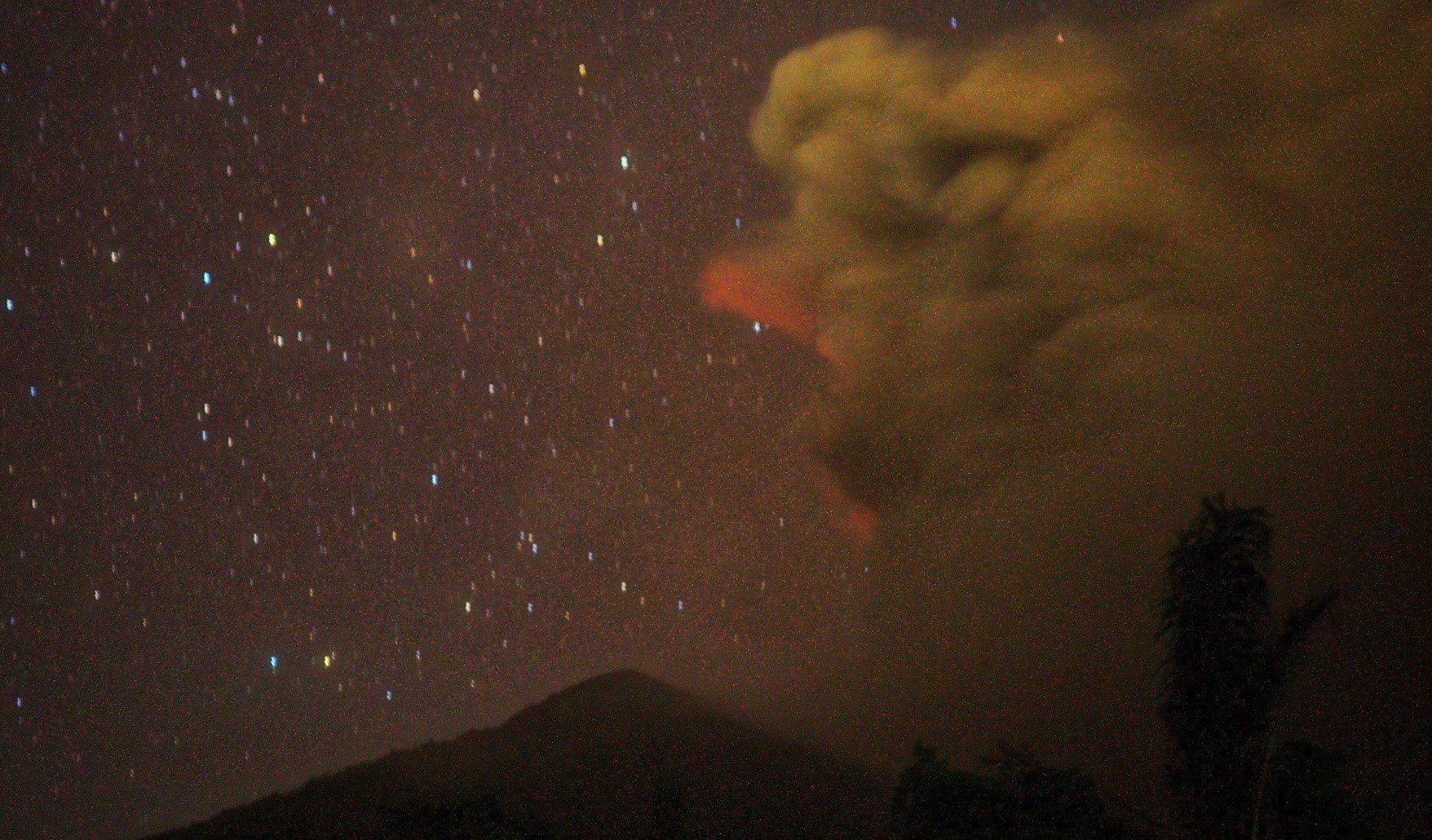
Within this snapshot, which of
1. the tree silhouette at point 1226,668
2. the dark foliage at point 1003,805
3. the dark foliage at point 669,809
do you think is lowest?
the dark foliage at point 669,809

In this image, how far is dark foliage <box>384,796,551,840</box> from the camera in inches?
528

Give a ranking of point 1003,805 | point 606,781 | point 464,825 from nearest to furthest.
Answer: point 1003,805 → point 464,825 → point 606,781

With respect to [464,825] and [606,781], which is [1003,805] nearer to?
[464,825]

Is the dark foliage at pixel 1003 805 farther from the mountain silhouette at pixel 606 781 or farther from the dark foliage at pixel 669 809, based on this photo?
the mountain silhouette at pixel 606 781

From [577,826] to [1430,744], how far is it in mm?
28691

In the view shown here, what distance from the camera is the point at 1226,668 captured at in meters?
8.92

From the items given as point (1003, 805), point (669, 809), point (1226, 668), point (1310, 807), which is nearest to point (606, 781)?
point (669, 809)

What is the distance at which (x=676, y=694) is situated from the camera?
53.6 metres

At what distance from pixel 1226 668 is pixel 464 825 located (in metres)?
9.49

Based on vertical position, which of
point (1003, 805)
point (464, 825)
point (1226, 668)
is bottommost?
point (464, 825)

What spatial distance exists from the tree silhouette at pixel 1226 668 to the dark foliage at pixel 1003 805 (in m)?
2.90

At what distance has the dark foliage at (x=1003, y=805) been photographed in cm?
1184

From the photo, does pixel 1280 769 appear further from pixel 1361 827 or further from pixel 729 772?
pixel 729 772

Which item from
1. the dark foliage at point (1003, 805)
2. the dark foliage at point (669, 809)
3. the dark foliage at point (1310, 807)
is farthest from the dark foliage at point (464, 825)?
the dark foliage at point (1310, 807)
